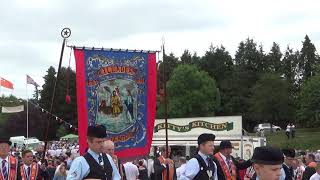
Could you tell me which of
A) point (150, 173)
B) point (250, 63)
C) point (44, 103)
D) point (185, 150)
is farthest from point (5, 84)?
point (250, 63)

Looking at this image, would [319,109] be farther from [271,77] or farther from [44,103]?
[44,103]

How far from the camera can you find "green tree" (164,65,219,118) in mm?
82750

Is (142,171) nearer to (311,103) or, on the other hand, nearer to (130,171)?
(130,171)

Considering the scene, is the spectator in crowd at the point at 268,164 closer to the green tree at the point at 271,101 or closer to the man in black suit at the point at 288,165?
the man in black suit at the point at 288,165

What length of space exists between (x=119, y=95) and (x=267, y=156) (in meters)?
7.58

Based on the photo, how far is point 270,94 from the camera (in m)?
78.6

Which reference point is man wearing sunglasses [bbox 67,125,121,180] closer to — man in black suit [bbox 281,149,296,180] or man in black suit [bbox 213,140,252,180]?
man in black suit [bbox 213,140,252,180]

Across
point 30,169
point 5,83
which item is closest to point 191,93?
point 5,83

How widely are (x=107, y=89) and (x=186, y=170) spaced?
2.63 m

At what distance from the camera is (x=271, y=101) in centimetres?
7800

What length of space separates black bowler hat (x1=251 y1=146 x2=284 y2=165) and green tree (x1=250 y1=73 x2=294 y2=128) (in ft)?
245

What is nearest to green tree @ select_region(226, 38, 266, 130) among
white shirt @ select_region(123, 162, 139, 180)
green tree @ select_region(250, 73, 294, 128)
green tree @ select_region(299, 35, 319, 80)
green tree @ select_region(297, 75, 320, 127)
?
green tree @ select_region(250, 73, 294, 128)

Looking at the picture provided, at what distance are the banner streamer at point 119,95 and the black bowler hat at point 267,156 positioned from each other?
6.91 m

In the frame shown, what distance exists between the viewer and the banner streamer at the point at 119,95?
1088 centimetres
